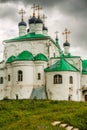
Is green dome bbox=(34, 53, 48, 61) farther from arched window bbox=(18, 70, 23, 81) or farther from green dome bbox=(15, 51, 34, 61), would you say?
arched window bbox=(18, 70, 23, 81)

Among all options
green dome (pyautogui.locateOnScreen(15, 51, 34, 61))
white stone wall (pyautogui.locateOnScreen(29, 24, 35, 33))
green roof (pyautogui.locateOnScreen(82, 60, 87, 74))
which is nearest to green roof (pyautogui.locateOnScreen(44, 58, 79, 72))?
green dome (pyautogui.locateOnScreen(15, 51, 34, 61))

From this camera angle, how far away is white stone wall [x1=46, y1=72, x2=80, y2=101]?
115ft

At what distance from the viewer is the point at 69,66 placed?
119 feet

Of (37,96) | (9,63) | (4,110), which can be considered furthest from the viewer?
(9,63)

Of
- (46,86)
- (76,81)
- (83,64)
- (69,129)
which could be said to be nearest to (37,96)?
(46,86)

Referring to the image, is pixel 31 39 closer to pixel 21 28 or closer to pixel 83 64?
pixel 21 28

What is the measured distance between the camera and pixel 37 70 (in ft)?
120

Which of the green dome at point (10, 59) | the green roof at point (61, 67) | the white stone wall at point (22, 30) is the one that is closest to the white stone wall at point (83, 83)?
the green roof at point (61, 67)

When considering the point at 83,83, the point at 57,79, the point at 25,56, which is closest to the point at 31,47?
the point at 25,56

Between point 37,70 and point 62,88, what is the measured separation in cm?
302

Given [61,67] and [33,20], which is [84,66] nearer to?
[61,67]

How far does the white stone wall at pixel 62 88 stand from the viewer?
1378 inches

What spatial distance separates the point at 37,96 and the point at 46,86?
123 cm

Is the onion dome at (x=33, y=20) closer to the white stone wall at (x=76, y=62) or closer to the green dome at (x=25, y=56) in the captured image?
the green dome at (x=25, y=56)
